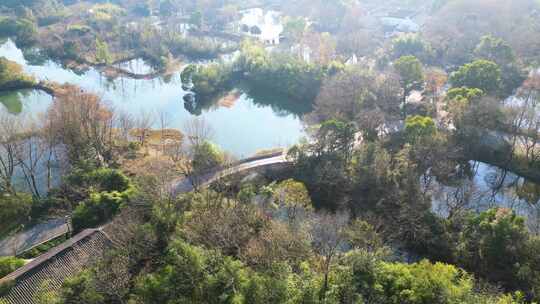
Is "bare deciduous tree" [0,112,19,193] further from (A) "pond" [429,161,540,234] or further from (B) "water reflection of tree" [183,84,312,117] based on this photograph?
(A) "pond" [429,161,540,234]

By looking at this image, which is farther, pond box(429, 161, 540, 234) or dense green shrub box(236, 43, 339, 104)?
→ dense green shrub box(236, 43, 339, 104)

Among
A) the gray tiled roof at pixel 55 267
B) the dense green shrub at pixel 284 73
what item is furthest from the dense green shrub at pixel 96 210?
the dense green shrub at pixel 284 73

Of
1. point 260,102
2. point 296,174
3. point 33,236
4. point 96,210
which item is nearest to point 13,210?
point 33,236

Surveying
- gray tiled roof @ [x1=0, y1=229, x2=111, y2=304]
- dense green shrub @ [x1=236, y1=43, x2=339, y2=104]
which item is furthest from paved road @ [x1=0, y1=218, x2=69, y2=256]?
dense green shrub @ [x1=236, y1=43, x2=339, y2=104]

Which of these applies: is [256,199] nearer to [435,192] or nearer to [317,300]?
[317,300]

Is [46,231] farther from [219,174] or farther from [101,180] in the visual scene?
[219,174]
